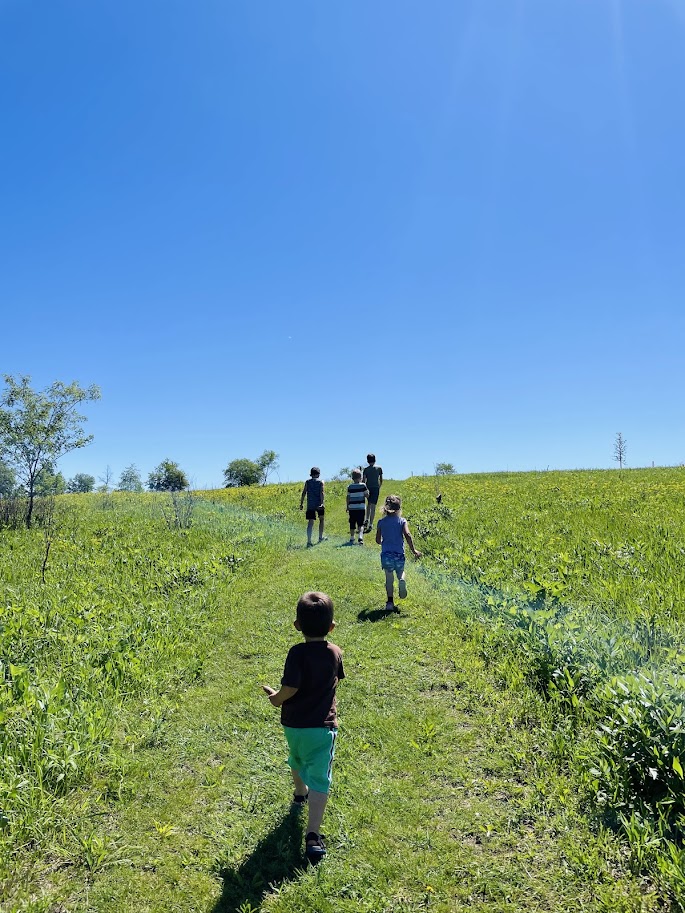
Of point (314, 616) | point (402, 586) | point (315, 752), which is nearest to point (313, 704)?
point (315, 752)

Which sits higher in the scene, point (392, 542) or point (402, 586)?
point (392, 542)

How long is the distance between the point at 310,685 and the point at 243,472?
3988 inches

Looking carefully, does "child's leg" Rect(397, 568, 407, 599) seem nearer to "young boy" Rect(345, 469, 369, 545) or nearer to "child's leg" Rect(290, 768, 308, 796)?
"child's leg" Rect(290, 768, 308, 796)

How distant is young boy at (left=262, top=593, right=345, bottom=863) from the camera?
3885 millimetres

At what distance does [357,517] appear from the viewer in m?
16.6

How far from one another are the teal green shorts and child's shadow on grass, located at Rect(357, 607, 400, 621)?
5298mm

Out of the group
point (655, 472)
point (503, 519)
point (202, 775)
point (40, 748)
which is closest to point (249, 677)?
point (202, 775)

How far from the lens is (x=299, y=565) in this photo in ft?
44.4

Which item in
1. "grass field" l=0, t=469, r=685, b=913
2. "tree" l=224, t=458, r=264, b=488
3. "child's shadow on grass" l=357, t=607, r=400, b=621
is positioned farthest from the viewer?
"tree" l=224, t=458, r=264, b=488

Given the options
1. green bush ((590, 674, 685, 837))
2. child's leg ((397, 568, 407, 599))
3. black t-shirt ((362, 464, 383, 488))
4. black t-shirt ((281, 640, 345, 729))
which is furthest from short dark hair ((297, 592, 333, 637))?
black t-shirt ((362, 464, 383, 488))

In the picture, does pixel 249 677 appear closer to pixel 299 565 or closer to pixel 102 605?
pixel 102 605

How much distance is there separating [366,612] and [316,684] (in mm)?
5844

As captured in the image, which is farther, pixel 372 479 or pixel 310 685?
pixel 372 479

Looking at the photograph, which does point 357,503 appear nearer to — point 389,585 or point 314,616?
point 389,585
